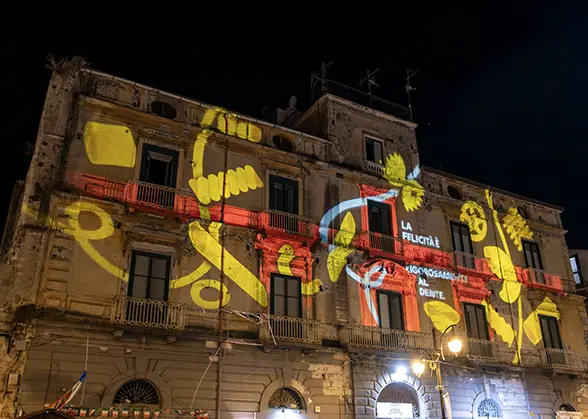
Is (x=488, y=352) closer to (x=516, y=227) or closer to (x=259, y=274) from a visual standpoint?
(x=516, y=227)

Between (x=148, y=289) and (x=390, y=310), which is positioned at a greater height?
(x=390, y=310)

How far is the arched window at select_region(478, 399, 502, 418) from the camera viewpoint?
2308cm

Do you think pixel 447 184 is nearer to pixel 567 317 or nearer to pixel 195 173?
pixel 567 317

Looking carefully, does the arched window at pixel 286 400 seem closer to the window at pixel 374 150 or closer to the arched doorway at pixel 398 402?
the arched doorway at pixel 398 402

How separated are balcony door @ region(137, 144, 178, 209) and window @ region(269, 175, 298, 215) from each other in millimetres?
3793

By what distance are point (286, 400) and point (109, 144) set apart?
10.1 meters

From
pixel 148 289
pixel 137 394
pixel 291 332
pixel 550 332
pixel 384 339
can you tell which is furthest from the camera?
pixel 550 332

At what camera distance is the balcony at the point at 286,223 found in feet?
67.0

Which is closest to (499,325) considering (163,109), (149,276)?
(149,276)

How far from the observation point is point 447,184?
88.4 feet

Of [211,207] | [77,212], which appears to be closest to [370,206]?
[211,207]

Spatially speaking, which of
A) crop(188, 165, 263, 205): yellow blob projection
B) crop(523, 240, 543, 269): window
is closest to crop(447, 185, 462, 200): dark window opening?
crop(523, 240, 543, 269): window

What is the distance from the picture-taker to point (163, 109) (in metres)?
Answer: 20.6

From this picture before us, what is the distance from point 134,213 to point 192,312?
362cm
